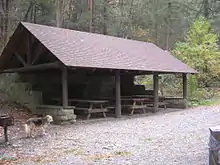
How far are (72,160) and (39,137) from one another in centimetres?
313

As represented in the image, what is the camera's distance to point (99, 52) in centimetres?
1516

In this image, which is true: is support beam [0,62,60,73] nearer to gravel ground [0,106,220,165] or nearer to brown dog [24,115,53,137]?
gravel ground [0,106,220,165]

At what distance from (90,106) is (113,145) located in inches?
225

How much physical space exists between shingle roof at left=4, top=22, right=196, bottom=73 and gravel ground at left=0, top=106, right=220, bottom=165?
2.69 m

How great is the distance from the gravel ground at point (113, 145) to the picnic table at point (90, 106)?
5.52ft

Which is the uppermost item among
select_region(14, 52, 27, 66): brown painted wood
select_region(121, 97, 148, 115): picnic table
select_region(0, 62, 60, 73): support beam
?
select_region(14, 52, 27, 66): brown painted wood

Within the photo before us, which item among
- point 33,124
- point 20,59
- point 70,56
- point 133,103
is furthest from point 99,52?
point 33,124

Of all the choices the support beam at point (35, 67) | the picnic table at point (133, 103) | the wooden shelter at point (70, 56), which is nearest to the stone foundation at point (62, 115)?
the wooden shelter at point (70, 56)

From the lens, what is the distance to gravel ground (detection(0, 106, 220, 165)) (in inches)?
263

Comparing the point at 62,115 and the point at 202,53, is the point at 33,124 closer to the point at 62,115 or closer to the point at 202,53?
the point at 62,115

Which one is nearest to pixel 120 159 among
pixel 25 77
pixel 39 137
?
pixel 39 137

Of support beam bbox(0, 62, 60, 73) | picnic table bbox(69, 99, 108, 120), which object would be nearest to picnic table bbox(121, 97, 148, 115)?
picnic table bbox(69, 99, 108, 120)

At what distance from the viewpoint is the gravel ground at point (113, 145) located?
6.67 metres

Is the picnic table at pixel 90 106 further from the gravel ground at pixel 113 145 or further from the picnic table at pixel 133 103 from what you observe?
the gravel ground at pixel 113 145
